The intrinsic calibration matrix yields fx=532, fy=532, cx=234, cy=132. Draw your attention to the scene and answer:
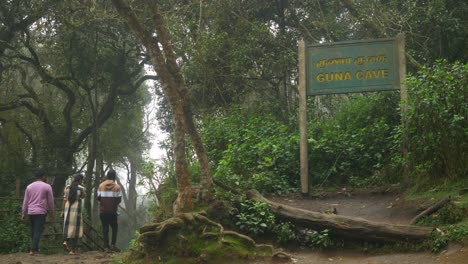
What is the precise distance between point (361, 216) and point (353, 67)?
10.4ft

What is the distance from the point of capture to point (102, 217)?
439 inches

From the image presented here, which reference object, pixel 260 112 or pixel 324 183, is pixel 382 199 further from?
pixel 260 112

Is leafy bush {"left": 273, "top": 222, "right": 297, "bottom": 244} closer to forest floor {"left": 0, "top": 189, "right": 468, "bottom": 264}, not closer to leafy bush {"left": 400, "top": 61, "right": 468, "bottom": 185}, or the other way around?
forest floor {"left": 0, "top": 189, "right": 468, "bottom": 264}

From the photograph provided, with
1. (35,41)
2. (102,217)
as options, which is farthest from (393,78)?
(35,41)

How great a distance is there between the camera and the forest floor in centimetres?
638

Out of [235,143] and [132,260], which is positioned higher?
[235,143]

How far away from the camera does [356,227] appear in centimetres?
719

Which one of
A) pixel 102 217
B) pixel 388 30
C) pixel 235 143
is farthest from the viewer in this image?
pixel 388 30

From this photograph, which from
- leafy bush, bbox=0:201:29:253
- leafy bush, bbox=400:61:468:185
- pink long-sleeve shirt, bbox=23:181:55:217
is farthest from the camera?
leafy bush, bbox=0:201:29:253

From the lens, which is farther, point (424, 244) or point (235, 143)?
point (235, 143)

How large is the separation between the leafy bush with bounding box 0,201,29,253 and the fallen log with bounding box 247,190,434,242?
10626 mm

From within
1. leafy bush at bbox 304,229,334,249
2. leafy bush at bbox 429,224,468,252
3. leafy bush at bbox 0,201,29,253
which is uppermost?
leafy bush at bbox 429,224,468,252

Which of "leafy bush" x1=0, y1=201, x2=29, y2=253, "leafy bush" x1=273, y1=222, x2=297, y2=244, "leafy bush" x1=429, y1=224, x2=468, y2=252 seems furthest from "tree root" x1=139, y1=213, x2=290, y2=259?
"leafy bush" x1=0, y1=201, x2=29, y2=253

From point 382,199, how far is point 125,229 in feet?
115
